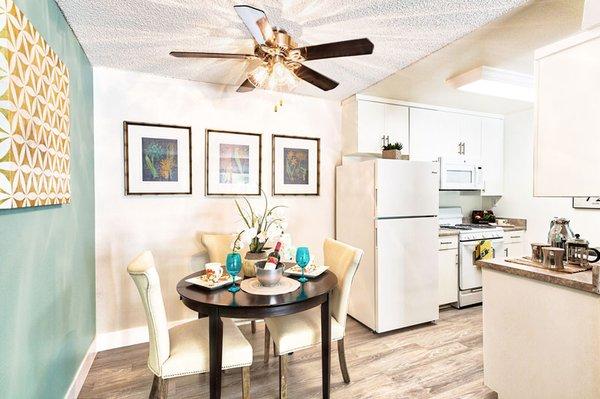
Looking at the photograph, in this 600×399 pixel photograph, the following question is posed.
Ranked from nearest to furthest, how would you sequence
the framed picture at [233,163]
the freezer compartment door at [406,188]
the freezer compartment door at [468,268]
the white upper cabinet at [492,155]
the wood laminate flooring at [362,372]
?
the wood laminate flooring at [362,372] → the freezer compartment door at [406,188] → the framed picture at [233,163] → the freezer compartment door at [468,268] → the white upper cabinet at [492,155]

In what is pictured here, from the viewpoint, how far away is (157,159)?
9.04ft

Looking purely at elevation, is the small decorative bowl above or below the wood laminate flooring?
above

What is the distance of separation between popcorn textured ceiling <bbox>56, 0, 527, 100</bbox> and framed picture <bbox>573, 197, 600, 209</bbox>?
8.49ft

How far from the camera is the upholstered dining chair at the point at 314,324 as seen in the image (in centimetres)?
184

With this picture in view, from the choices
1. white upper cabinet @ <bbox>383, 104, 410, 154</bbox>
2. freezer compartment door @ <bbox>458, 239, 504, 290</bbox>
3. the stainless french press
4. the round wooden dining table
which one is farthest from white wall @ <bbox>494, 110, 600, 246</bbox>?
the round wooden dining table

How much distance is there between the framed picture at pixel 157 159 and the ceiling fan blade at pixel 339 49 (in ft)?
5.22

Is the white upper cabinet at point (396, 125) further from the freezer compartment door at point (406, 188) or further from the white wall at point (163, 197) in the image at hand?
the white wall at point (163, 197)

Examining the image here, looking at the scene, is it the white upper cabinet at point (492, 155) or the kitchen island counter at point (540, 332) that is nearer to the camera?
the kitchen island counter at point (540, 332)

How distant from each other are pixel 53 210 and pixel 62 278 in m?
0.43

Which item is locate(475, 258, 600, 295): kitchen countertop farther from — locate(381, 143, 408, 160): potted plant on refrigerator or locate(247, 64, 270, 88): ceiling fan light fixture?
locate(247, 64, 270, 88): ceiling fan light fixture

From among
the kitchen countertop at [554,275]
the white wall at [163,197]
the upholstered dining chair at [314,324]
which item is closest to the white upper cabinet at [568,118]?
the kitchen countertop at [554,275]

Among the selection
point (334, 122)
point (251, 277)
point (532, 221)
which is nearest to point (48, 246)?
point (251, 277)

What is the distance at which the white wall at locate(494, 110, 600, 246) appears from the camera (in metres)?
3.55

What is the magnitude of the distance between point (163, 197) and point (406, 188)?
7.46 feet
